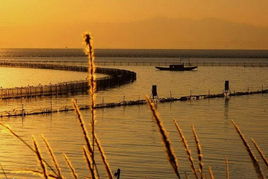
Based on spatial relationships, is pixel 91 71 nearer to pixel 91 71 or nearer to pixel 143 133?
pixel 91 71

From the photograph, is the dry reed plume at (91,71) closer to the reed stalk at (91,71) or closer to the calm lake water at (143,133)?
the reed stalk at (91,71)

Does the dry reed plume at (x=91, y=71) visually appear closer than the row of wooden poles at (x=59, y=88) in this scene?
Yes

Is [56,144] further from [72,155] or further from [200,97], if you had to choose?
[200,97]

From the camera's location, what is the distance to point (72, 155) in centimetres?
3488

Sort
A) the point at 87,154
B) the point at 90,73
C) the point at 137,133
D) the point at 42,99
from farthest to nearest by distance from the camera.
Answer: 1. the point at 42,99
2. the point at 137,133
3. the point at 87,154
4. the point at 90,73

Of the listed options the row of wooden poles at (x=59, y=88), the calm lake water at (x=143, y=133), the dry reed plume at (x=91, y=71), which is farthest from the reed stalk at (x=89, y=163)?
the row of wooden poles at (x=59, y=88)

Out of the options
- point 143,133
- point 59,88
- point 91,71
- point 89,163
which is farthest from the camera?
point 59,88

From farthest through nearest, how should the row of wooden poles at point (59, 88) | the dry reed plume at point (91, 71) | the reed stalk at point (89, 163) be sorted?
the row of wooden poles at point (59, 88) < the reed stalk at point (89, 163) < the dry reed plume at point (91, 71)

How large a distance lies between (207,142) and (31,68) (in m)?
119

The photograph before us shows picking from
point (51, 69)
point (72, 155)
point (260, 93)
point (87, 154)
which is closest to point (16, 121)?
point (72, 155)

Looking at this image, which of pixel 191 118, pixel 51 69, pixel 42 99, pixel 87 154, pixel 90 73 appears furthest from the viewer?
pixel 51 69

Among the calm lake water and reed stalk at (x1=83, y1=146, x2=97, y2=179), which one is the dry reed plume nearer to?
reed stalk at (x1=83, y1=146, x2=97, y2=179)

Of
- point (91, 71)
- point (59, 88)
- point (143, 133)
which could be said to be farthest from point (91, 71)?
point (59, 88)

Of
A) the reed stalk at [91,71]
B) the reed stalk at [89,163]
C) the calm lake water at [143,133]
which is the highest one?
the reed stalk at [91,71]
